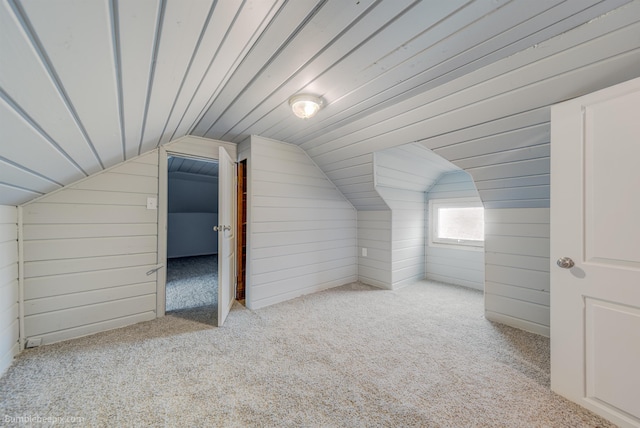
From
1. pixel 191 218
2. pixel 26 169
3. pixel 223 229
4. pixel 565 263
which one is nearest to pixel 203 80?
pixel 26 169

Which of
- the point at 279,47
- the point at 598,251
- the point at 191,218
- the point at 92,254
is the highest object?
the point at 279,47

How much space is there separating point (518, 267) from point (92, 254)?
154 inches

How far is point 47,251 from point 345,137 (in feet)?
9.05

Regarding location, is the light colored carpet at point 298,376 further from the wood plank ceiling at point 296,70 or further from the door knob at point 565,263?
the wood plank ceiling at point 296,70

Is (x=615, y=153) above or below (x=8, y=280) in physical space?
above

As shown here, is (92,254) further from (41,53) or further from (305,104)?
(305,104)

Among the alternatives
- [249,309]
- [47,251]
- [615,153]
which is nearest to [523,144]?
[615,153]

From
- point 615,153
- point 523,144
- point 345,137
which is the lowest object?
point 615,153

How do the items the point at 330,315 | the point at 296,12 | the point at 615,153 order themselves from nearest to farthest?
the point at 296,12 < the point at 615,153 < the point at 330,315

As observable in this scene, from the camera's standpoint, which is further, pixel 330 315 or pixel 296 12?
pixel 330 315

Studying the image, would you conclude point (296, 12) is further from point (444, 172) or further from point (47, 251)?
point (444, 172)

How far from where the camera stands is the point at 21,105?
75cm

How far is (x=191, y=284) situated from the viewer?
3.61 metres

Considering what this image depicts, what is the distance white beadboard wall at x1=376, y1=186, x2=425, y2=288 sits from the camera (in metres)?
3.34
